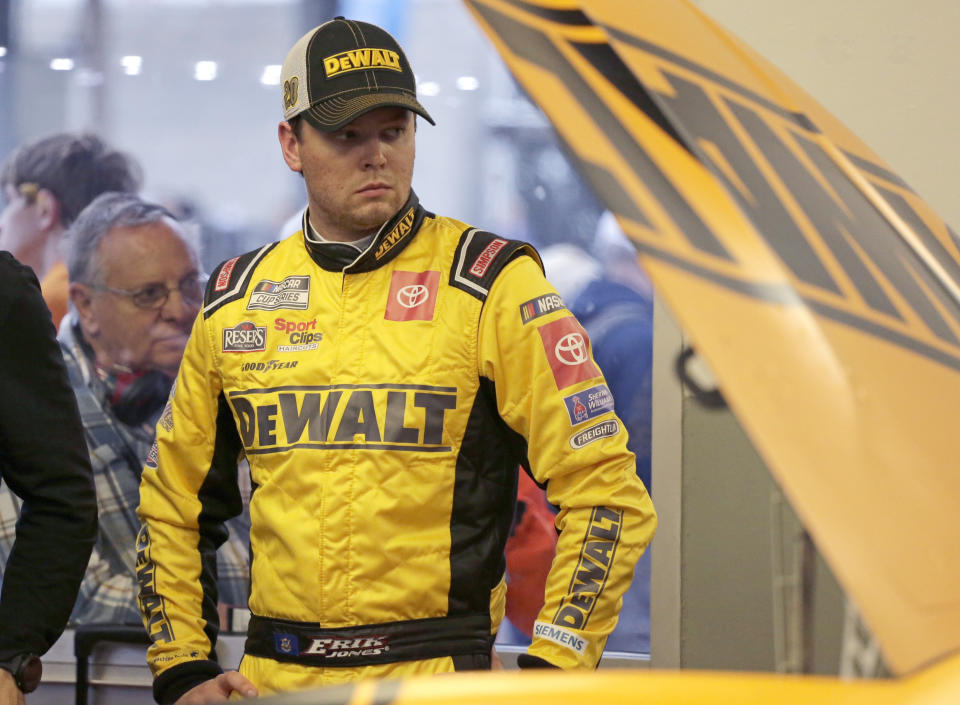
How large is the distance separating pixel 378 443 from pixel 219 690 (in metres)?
0.41

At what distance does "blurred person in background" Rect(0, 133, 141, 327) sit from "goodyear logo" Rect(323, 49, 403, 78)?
1159 millimetres

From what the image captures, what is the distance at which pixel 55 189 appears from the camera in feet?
8.44

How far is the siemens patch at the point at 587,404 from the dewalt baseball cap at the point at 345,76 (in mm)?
484

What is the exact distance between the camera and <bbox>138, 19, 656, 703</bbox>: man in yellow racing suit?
1379 mm

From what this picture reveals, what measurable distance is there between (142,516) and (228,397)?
25 centimetres

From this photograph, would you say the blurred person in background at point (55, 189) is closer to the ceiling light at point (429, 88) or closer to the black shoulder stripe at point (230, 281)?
the ceiling light at point (429, 88)

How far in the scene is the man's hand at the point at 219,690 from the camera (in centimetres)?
137

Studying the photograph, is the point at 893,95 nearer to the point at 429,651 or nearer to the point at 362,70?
the point at 362,70

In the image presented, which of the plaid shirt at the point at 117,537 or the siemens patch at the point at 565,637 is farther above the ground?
the siemens patch at the point at 565,637

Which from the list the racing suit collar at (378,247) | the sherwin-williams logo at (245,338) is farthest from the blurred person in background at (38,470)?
the racing suit collar at (378,247)

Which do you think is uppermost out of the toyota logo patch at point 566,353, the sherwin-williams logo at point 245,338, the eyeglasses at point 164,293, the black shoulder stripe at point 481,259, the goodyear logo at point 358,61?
the goodyear logo at point 358,61

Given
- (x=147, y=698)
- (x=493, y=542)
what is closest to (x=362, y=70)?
(x=493, y=542)

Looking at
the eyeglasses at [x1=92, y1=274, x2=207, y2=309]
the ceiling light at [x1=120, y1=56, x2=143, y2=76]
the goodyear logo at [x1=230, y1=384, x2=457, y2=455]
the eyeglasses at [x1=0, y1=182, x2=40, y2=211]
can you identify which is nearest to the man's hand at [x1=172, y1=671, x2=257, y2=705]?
the goodyear logo at [x1=230, y1=384, x2=457, y2=455]

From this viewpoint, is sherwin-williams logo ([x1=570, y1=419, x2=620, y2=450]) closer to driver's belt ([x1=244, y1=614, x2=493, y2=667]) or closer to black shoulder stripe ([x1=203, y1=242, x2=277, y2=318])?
driver's belt ([x1=244, y1=614, x2=493, y2=667])
